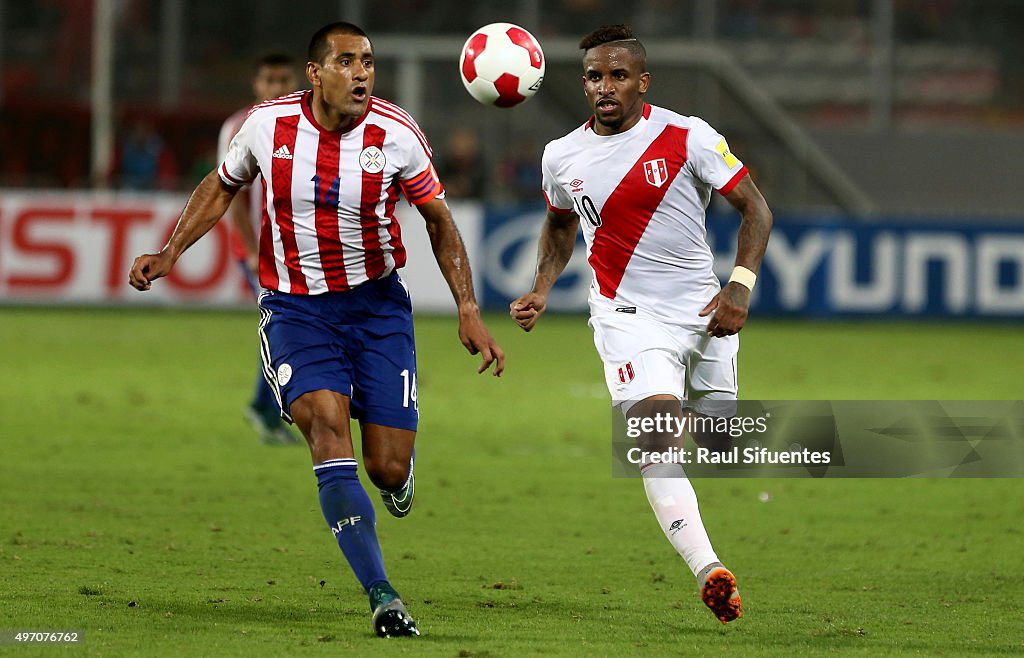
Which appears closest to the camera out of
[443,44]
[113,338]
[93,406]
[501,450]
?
[501,450]

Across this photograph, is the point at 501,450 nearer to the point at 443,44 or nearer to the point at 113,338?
the point at 113,338

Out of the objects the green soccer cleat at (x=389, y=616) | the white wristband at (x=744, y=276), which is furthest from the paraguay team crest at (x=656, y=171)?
the green soccer cleat at (x=389, y=616)

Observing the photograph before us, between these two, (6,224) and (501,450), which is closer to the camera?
(501,450)

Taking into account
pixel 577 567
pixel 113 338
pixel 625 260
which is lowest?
pixel 113 338

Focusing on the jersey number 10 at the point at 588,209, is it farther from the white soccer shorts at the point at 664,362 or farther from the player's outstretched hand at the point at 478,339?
the player's outstretched hand at the point at 478,339

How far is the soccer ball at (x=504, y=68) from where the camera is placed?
7.15 meters

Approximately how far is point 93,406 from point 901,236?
10.9m

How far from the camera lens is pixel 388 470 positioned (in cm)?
639

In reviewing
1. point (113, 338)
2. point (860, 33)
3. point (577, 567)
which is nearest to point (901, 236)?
point (860, 33)

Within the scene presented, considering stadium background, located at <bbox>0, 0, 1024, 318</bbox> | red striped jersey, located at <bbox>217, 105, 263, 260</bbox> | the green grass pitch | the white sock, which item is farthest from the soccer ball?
stadium background, located at <bbox>0, 0, 1024, 318</bbox>

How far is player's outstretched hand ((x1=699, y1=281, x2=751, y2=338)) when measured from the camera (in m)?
6.09

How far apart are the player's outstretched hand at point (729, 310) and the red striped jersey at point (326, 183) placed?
1146mm

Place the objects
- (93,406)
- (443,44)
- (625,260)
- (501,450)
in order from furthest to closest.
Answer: (443,44) < (93,406) < (501,450) < (625,260)

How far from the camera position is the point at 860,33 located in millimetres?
24375
